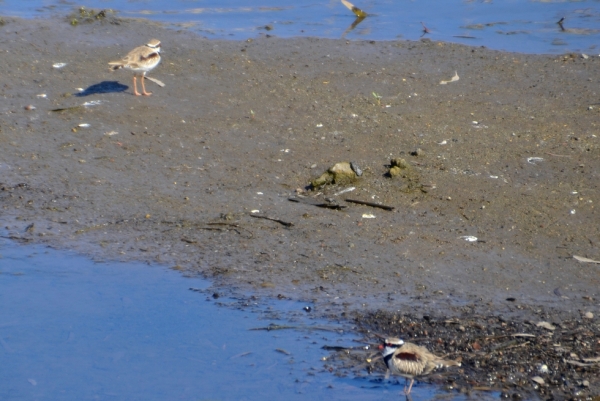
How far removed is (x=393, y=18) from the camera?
46.8 feet

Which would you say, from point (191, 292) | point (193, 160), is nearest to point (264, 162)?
point (193, 160)

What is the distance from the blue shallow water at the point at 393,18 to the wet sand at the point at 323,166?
2.75 feet

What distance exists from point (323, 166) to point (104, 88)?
386 cm

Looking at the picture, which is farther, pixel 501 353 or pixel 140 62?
pixel 140 62

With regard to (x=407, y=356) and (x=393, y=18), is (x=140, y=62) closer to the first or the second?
(x=393, y=18)

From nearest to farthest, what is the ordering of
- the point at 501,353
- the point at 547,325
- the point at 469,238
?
the point at 501,353
the point at 547,325
the point at 469,238

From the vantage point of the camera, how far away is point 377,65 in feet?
37.8

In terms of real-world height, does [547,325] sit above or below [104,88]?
below

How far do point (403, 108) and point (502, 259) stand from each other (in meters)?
3.65

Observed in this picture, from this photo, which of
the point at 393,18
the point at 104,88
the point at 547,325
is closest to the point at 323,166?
the point at 547,325

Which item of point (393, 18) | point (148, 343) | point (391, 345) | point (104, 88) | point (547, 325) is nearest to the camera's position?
point (391, 345)

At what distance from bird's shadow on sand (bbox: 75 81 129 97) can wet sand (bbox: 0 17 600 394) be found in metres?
0.04

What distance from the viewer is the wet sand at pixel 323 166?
655 centimetres

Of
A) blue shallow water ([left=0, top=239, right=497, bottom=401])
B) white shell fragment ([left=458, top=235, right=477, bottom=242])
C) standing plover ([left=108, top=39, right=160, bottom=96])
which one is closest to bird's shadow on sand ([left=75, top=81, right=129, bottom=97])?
standing plover ([left=108, top=39, right=160, bottom=96])
